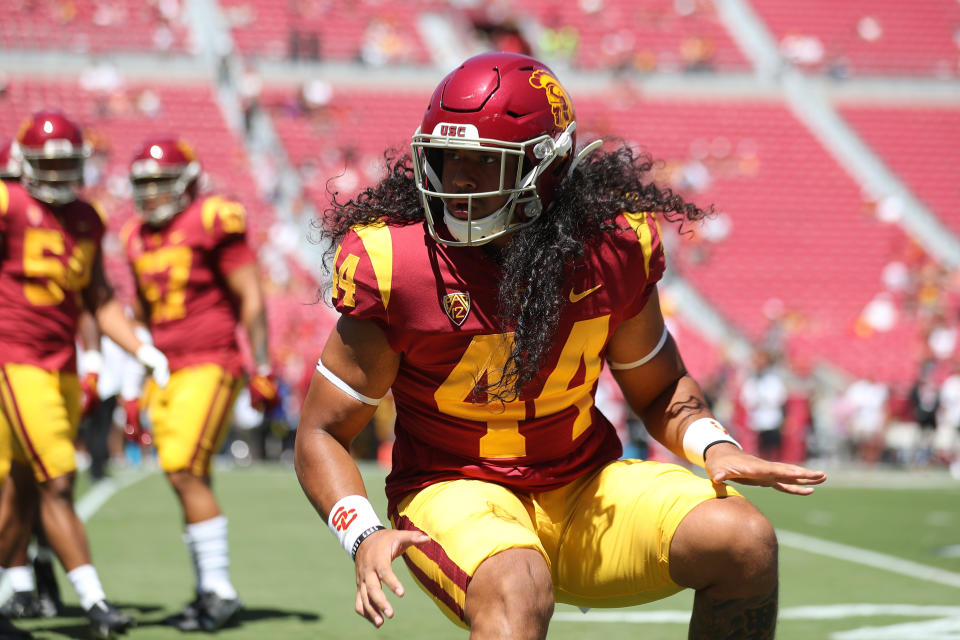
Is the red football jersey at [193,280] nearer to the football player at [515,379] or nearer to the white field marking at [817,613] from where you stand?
the white field marking at [817,613]

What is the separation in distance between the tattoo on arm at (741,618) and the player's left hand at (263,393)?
9.16ft

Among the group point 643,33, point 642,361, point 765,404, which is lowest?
point 765,404

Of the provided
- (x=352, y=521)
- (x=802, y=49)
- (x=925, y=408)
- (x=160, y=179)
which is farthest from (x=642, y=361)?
(x=802, y=49)

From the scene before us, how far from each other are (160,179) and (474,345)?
9.63 feet

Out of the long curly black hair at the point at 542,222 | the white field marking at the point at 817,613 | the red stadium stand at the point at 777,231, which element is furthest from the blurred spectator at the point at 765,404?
the long curly black hair at the point at 542,222

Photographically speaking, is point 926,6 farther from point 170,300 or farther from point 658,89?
point 170,300

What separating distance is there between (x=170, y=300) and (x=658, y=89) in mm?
19469

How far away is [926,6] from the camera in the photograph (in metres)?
26.3

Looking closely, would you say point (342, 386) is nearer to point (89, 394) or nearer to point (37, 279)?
point (37, 279)

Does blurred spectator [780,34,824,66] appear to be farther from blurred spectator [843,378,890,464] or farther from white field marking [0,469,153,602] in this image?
white field marking [0,469,153,602]

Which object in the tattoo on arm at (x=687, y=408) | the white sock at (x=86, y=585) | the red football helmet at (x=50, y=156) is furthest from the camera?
the red football helmet at (x=50, y=156)

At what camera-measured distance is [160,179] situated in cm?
523

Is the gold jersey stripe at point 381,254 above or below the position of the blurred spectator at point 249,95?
below

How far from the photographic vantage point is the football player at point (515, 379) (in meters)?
2.60
